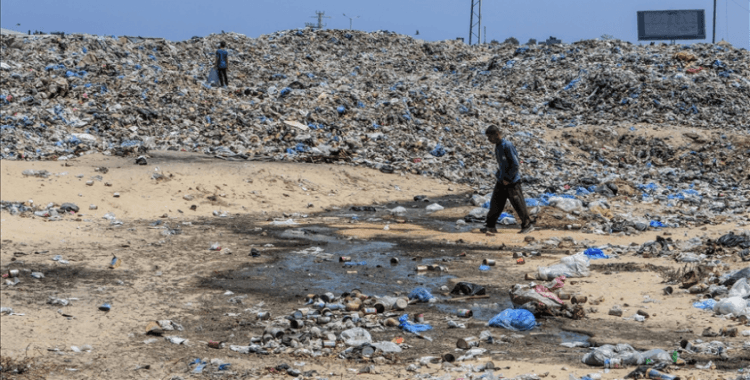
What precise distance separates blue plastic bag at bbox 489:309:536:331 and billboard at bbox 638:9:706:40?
1130 inches

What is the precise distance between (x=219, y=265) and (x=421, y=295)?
7.99 feet

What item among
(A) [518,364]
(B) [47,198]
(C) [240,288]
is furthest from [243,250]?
(A) [518,364]

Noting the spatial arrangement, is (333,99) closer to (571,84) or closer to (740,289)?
(571,84)

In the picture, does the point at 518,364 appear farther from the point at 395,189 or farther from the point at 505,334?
the point at 395,189

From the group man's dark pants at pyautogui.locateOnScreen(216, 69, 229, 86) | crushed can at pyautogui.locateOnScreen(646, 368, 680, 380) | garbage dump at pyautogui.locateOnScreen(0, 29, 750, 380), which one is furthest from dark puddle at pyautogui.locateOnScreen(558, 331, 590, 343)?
man's dark pants at pyautogui.locateOnScreen(216, 69, 229, 86)

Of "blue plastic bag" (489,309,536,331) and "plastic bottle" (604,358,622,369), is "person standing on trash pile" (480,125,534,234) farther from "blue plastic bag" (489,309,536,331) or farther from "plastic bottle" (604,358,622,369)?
"plastic bottle" (604,358,622,369)

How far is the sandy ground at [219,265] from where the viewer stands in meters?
4.48

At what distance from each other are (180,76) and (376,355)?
1257 centimetres

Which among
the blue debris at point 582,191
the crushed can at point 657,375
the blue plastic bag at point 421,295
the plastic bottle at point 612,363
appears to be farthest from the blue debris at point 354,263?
the blue debris at point 582,191

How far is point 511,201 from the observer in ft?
27.3

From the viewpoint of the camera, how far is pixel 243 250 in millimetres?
7742

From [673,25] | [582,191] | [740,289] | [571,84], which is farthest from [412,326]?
[673,25]

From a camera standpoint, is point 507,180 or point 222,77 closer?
point 507,180

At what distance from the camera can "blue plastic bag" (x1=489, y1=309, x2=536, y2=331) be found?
4762mm
